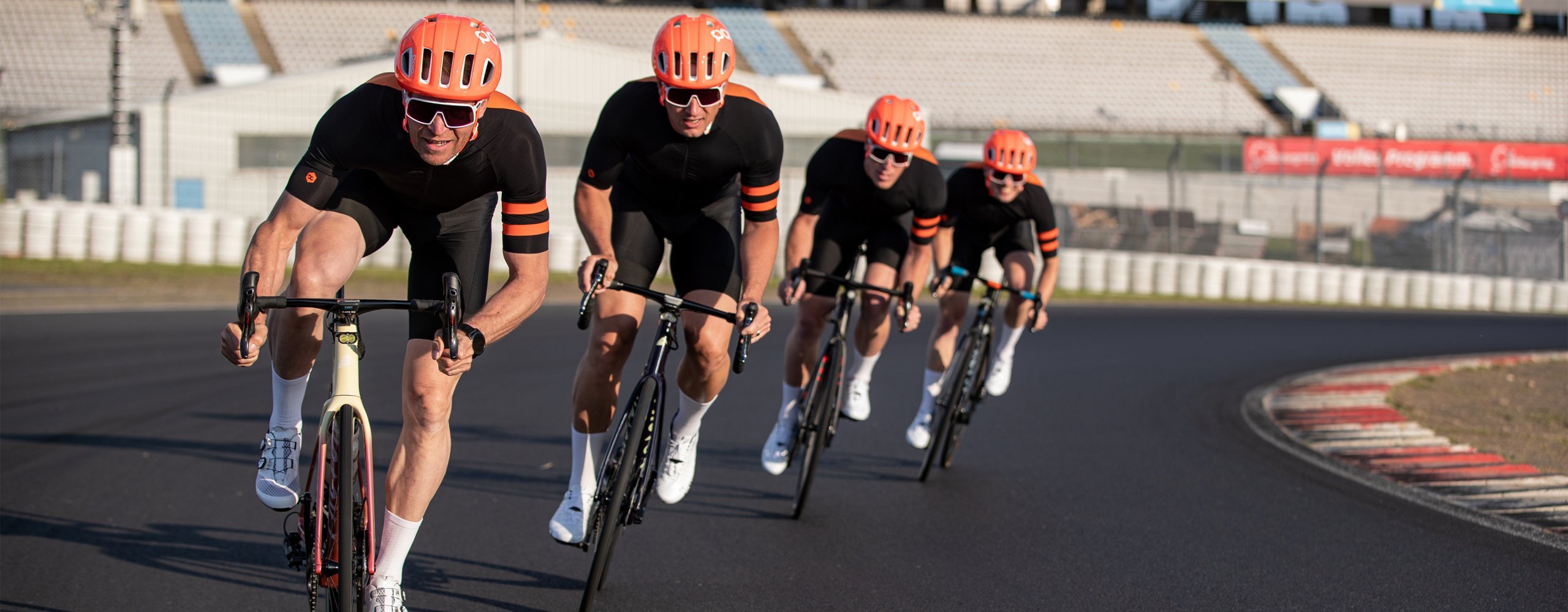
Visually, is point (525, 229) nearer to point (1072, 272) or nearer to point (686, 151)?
point (686, 151)

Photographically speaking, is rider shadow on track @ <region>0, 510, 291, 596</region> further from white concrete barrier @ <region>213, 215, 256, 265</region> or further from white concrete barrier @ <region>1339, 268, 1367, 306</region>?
white concrete barrier @ <region>1339, 268, 1367, 306</region>

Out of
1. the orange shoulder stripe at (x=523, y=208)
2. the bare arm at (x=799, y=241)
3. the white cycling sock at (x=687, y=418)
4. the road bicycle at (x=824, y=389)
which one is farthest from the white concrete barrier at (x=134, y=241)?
the orange shoulder stripe at (x=523, y=208)

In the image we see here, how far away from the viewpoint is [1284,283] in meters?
24.9

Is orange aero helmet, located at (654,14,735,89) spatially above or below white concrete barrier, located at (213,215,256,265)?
above

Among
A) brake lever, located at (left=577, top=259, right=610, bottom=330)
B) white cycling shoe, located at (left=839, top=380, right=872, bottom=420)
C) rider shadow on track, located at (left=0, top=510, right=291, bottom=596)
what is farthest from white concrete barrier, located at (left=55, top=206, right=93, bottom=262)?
brake lever, located at (left=577, top=259, right=610, bottom=330)

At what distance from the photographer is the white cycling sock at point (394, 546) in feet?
13.7

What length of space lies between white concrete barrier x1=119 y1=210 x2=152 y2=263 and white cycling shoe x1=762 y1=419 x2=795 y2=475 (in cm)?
1657

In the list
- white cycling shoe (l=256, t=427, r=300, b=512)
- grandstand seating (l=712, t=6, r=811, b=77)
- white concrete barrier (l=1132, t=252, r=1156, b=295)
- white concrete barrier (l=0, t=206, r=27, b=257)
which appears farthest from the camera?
grandstand seating (l=712, t=6, r=811, b=77)

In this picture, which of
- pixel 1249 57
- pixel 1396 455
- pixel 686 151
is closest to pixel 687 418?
pixel 686 151

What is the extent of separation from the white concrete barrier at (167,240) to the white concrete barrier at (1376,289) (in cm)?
2049

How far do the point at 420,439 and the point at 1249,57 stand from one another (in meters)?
47.9

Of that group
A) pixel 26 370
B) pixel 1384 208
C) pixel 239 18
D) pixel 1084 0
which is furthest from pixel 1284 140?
pixel 26 370

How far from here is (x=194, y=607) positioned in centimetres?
467

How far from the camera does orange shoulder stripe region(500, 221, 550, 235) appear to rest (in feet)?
14.1
